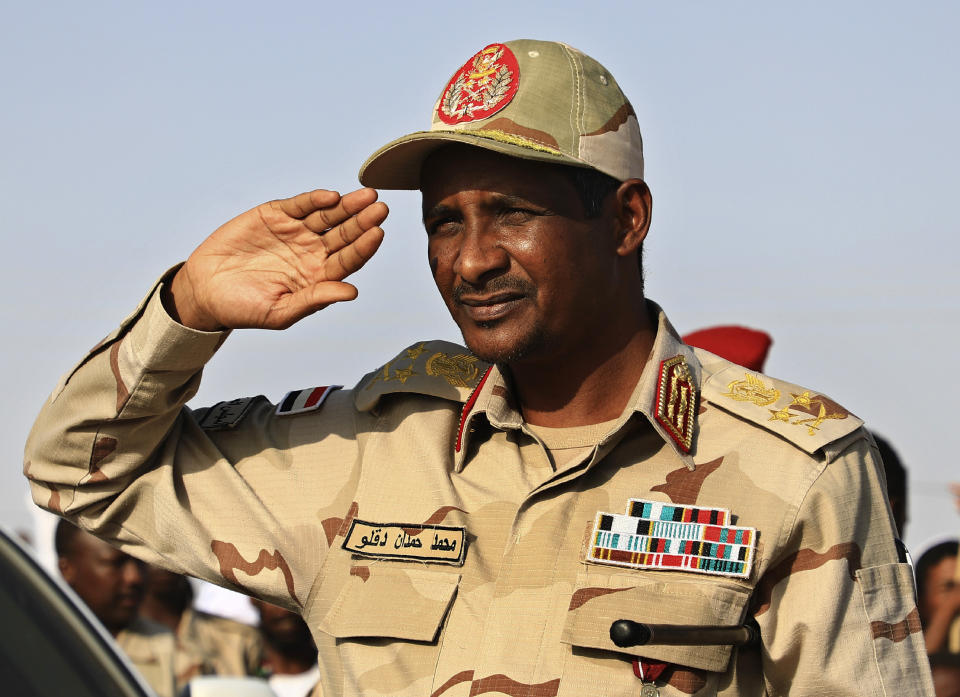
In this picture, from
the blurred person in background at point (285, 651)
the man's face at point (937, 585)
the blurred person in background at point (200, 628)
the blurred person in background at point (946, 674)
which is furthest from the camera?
the blurred person in background at point (200, 628)

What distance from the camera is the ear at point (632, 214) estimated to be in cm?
346

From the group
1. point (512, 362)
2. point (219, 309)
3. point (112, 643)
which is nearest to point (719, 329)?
point (512, 362)

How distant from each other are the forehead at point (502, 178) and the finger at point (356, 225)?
0.22 metres

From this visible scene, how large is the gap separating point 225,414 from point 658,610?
4.31 ft

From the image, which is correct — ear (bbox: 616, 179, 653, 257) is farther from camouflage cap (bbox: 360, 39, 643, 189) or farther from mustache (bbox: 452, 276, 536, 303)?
mustache (bbox: 452, 276, 536, 303)

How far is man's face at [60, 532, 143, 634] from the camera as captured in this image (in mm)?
7324

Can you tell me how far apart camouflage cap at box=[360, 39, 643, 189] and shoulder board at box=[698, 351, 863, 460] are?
0.60 metres

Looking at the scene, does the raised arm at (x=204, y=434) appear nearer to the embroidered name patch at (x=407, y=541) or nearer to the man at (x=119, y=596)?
the embroidered name patch at (x=407, y=541)

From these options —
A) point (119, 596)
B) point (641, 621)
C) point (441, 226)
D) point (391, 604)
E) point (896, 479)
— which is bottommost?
point (119, 596)

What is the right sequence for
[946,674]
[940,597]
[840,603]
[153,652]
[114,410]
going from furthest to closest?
1. [153,652]
2. [940,597]
3. [946,674]
4. [114,410]
5. [840,603]

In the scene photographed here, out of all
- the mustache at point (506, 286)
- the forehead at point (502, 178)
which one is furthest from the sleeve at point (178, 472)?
the forehead at point (502, 178)

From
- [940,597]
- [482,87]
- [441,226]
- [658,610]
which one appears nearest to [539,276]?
[441,226]

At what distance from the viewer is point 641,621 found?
9.84 ft

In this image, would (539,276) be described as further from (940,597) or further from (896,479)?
(940,597)
